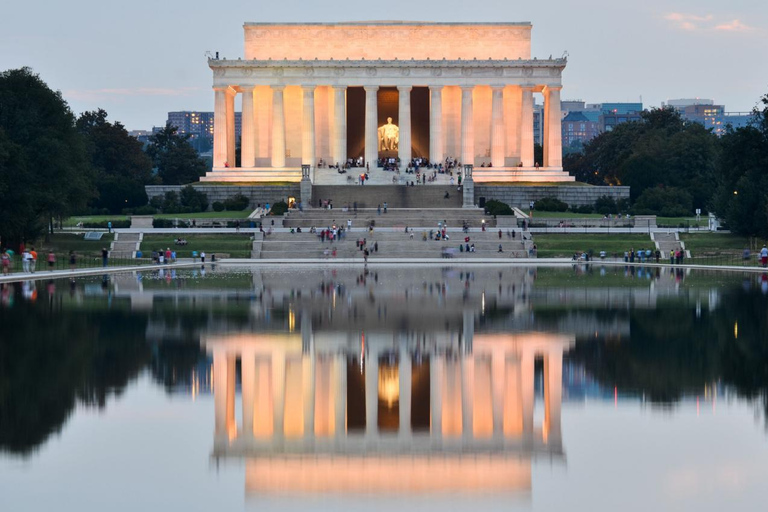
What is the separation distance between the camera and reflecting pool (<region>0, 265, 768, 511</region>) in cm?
1476

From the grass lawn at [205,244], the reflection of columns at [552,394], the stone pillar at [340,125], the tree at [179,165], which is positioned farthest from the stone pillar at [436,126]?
the reflection of columns at [552,394]

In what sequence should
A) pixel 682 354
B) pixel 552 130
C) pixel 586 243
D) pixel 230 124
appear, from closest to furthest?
pixel 682 354, pixel 586 243, pixel 552 130, pixel 230 124

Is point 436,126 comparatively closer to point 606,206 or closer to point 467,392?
point 606,206

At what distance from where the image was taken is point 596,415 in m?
19.6

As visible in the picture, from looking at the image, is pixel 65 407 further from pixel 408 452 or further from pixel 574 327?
pixel 574 327

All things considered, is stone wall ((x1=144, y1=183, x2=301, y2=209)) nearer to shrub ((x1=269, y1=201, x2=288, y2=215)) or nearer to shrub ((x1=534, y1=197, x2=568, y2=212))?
shrub ((x1=269, y1=201, x2=288, y2=215))

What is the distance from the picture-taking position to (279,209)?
92.3 meters

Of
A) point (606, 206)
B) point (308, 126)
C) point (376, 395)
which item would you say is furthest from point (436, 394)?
point (308, 126)

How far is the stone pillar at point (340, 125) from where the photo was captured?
110 metres

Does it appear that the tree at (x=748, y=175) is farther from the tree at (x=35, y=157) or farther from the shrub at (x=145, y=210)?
the shrub at (x=145, y=210)

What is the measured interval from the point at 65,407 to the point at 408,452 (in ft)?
21.3

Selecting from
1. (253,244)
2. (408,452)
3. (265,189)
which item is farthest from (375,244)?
(408,452)

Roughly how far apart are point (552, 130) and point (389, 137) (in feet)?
53.9

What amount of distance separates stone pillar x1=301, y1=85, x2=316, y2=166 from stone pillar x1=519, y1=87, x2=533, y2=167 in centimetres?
1895
